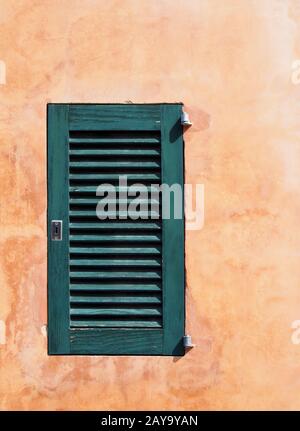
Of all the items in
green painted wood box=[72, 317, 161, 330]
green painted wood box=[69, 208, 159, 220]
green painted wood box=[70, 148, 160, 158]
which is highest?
green painted wood box=[70, 148, 160, 158]

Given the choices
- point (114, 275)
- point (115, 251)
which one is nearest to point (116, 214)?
point (115, 251)

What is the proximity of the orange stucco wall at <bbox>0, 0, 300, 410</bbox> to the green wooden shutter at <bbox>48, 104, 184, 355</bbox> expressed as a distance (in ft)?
0.20

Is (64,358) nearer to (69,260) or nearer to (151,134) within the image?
(69,260)

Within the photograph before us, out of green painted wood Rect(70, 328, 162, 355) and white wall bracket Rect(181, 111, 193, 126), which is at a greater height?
white wall bracket Rect(181, 111, 193, 126)

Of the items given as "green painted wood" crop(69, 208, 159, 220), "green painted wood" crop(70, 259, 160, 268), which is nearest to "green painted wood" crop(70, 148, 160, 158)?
"green painted wood" crop(69, 208, 159, 220)

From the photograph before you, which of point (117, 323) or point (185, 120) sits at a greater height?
point (185, 120)

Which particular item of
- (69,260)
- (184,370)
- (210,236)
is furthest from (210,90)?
(184,370)

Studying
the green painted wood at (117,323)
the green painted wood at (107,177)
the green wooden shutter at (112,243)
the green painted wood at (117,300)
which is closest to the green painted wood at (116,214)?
the green wooden shutter at (112,243)

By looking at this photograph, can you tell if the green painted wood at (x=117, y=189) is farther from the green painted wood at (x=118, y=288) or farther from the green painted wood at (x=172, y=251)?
the green painted wood at (x=118, y=288)

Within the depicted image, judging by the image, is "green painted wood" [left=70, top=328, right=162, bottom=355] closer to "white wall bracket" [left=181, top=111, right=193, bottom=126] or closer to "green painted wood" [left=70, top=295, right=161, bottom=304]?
"green painted wood" [left=70, top=295, right=161, bottom=304]

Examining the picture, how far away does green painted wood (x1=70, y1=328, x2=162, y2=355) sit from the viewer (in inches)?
113

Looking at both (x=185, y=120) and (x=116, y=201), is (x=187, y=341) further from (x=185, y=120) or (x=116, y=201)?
(x=185, y=120)

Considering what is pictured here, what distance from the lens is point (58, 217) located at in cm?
287

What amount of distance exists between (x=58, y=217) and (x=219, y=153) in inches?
30.9
